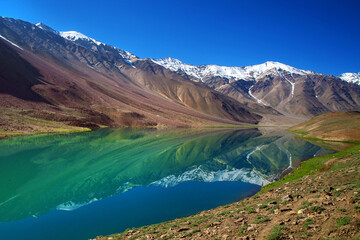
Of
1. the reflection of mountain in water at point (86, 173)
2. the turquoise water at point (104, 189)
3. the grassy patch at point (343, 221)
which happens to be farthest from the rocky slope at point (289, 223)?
the reflection of mountain in water at point (86, 173)

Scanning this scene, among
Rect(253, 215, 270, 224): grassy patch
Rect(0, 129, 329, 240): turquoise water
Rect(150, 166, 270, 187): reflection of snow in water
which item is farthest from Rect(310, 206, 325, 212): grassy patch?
Rect(150, 166, 270, 187): reflection of snow in water

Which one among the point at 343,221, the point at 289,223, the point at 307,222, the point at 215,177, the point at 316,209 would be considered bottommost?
the point at 215,177

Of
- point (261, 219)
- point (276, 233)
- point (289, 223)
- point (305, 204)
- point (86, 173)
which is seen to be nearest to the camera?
point (276, 233)

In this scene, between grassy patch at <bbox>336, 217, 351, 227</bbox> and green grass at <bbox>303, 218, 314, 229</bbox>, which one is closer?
grassy patch at <bbox>336, 217, 351, 227</bbox>

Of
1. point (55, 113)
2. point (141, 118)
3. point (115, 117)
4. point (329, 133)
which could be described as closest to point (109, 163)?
point (329, 133)

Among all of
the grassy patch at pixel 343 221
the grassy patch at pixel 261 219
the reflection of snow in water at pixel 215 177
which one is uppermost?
the grassy patch at pixel 343 221

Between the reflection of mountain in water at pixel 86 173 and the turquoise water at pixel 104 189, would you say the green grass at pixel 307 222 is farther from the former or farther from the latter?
the reflection of mountain in water at pixel 86 173

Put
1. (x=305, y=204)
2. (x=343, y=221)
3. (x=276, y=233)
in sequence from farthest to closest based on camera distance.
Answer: (x=305, y=204), (x=276, y=233), (x=343, y=221)

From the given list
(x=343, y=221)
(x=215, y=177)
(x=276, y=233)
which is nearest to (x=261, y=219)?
(x=276, y=233)

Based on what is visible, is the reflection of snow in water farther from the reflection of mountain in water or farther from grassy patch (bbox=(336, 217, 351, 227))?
grassy patch (bbox=(336, 217, 351, 227))

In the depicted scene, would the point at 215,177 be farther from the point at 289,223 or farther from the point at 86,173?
the point at 289,223

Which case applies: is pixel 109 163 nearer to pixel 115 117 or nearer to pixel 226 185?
pixel 226 185

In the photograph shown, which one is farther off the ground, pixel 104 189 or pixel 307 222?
pixel 307 222

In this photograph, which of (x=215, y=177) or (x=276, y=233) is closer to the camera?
(x=276, y=233)
